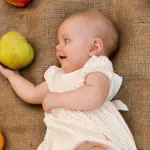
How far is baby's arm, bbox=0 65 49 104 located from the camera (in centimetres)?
150

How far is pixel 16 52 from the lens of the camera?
4.94ft

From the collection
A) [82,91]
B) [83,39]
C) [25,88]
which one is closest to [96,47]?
[83,39]

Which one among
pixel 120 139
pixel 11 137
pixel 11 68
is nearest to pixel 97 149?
pixel 120 139

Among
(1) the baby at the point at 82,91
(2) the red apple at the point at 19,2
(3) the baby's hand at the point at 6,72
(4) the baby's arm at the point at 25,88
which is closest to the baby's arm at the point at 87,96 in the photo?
(1) the baby at the point at 82,91

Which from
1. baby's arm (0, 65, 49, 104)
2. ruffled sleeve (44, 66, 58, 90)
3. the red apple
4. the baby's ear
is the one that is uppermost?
the red apple

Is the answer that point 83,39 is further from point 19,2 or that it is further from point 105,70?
point 19,2

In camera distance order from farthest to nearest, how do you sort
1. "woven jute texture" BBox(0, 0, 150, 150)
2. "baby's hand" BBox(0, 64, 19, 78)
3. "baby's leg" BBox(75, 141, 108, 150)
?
"baby's hand" BBox(0, 64, 19, 78)
"woven jute texture" BBox(0, 0, 150, 150)
"baby's leg" BBox(75, 141, 108, 150)

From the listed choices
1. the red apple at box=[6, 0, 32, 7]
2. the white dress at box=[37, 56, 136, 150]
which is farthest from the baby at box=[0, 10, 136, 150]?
the red apple at box=[6, 0, 32, 7]

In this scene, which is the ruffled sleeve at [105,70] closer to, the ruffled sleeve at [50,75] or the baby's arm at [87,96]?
the baby's arm at [87,96]

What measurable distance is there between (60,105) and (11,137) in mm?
233

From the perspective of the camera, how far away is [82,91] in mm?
1340

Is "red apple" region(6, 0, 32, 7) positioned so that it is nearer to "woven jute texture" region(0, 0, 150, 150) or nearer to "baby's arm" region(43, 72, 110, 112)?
"woven jute texture" region(0, 0, 150, 150)

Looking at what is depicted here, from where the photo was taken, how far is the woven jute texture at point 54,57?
1422 millimetres

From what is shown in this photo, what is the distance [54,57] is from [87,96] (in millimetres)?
277
